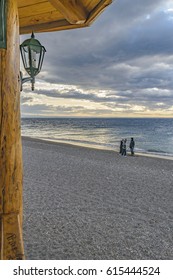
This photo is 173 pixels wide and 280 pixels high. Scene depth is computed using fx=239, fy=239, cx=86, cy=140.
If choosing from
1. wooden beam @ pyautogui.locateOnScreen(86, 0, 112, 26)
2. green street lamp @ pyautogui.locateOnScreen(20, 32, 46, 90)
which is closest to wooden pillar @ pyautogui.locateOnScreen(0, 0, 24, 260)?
wooden beam @ pyautogui.locateOnScreen(86, 0, 112, 26)

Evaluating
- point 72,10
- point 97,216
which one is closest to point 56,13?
point 72,10

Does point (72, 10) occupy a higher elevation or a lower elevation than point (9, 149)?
higher

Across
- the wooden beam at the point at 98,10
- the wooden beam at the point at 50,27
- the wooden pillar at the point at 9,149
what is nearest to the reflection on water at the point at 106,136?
the wooden beam at the point at 50,27

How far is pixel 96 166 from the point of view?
1436cm

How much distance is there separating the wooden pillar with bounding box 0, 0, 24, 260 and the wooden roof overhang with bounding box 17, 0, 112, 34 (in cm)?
77

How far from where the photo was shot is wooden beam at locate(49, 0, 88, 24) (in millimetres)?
2475

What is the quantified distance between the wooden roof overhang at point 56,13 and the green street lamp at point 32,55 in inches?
9.1

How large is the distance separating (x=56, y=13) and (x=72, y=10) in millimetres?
435

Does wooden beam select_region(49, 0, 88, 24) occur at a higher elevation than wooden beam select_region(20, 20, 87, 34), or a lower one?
lower

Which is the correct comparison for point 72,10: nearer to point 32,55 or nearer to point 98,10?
point 98,10

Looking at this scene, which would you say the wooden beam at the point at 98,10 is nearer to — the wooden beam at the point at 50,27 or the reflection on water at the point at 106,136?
the wooden beam at the point at 50,27

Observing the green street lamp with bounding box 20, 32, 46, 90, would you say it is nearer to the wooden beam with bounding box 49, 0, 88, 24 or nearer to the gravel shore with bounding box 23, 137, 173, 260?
the wooden beam with bounding box 49, 0, 88, 24

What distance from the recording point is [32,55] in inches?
133
